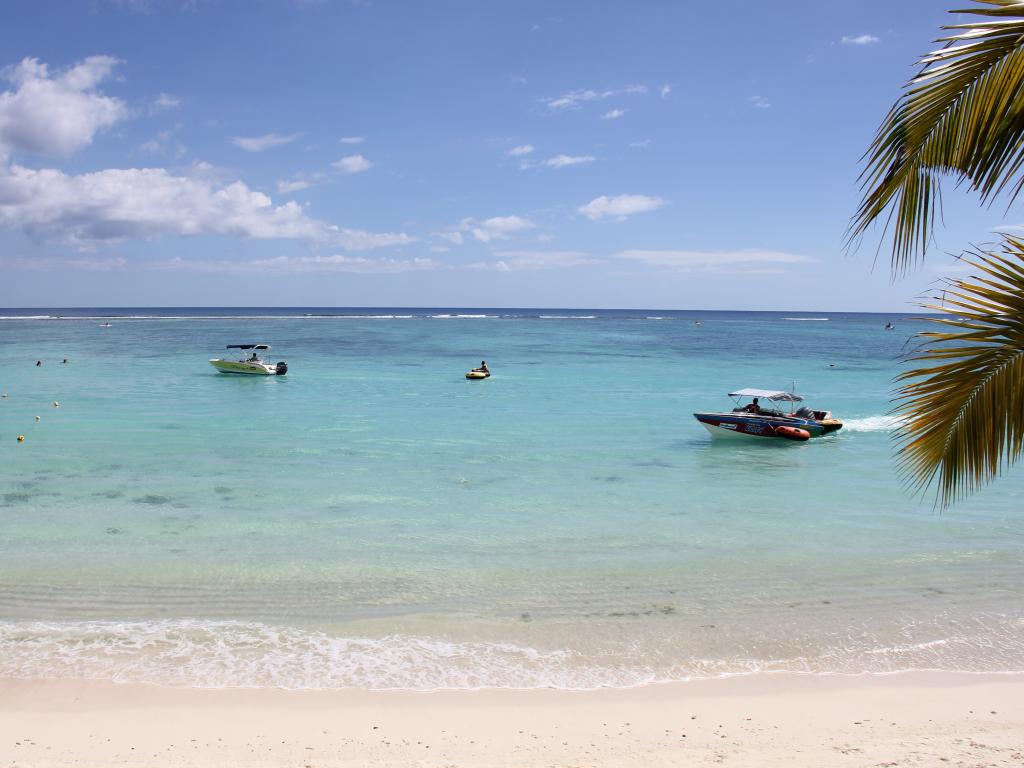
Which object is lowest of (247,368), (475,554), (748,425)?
(475,554)

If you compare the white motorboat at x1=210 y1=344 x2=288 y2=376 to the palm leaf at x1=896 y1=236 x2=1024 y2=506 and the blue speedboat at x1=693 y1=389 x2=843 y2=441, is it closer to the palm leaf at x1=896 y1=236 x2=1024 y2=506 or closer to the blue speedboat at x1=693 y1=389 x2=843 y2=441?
the blue speedboat at x1=693 y1=389 x2=843 y2=441

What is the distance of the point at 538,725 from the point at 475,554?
19.8 feet

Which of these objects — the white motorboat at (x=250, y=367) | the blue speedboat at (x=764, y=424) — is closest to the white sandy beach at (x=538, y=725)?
the blue speedboat at (x=764, y=424)

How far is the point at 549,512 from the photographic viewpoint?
17.3 meters

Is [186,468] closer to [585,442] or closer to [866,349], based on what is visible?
[585,442]

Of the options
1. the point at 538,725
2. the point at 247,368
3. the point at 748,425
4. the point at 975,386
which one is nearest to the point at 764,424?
the point at 748,425

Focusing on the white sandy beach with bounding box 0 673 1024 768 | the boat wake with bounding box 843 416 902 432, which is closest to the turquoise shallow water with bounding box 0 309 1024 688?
the boat wake with bounding box 843 416 902 432

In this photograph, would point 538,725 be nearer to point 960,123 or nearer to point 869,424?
point 960,123

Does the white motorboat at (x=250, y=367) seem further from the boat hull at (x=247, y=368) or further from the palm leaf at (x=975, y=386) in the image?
the palm leaf at (x=975, y=386)

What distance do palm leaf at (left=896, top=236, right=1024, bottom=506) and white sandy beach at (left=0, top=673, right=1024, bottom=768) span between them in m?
4.98

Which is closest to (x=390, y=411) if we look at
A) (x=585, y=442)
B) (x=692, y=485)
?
(x=585, y=442)

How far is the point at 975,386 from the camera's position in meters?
3.45

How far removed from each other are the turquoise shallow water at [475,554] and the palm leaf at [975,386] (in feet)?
22.1

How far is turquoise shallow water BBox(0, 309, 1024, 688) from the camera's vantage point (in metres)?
10.1
